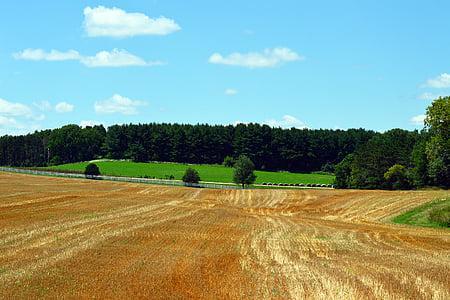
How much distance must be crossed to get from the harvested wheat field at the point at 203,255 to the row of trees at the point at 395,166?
58523mm

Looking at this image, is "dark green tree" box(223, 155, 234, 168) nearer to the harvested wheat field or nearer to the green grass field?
the green grass field

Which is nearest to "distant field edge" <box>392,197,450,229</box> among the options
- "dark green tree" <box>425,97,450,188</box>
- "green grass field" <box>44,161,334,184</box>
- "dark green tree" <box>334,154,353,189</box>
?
"dark green tree" <box>425,97,450,188</box>

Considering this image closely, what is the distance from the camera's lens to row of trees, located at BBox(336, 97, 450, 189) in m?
104

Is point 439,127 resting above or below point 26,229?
above

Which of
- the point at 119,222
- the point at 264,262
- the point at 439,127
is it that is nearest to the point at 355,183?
the point at 439,127

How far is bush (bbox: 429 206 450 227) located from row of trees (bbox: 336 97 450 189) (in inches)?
1845

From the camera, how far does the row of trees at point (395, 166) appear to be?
104m

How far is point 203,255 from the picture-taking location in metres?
25.0

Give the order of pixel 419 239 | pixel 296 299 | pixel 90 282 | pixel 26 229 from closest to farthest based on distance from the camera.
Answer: pixel 296 299
pixel 90 282
pixel 26 229
pixel 419 239

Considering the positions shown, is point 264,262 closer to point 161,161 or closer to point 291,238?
point 291,238

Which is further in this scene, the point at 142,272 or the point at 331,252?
the point at 331,252

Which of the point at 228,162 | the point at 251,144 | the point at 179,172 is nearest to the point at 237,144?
the point at 251,144

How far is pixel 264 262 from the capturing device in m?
23.5

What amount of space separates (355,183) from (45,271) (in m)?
107
